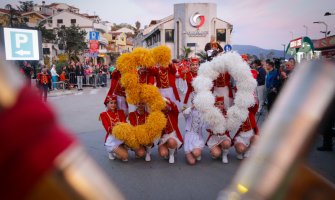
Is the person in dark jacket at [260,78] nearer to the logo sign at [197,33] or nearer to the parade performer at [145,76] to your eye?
the parade performer at [145,76]

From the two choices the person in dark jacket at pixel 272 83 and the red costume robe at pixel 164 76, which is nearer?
the red costume robe at pixel 164 76

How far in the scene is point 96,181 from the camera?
0.60 meters

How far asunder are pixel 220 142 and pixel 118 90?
1.99m

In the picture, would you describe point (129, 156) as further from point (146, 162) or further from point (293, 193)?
point (293, 193)

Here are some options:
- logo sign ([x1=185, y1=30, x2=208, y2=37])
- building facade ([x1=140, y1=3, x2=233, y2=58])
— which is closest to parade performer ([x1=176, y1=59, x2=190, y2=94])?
building facade ([x1=140, y1=3, x2=233, y2=58])

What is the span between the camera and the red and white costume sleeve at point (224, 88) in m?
5.72

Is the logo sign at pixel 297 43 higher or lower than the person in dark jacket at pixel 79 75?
higher

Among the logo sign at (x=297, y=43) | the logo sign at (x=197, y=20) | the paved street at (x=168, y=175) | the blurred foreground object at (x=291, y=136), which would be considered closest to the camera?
the blurred foreground object at (x=291, y=136)

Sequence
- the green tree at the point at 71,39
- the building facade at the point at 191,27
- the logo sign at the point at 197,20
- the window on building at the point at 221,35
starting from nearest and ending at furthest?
the green tree at the point at 71,39 < the logo sign at the point at 197,20 < the building facade at the point at 191,27 < the window on building at the point at 221,35

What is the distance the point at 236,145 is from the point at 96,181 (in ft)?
17.6

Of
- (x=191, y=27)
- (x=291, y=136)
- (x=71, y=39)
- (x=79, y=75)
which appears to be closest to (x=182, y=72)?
(x=291, y=136)

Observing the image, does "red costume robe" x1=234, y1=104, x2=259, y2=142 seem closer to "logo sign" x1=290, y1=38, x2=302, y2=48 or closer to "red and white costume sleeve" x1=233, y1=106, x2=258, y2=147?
"red and white costume sleeve" x1=233, y1=106, x2=258, y2=147

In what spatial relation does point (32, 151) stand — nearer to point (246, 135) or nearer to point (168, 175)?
point (168, 175)

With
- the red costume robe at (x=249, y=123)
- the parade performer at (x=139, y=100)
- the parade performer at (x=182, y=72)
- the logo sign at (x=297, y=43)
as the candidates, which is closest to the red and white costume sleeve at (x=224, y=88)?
the red costume robe at (x=249, y=123)
